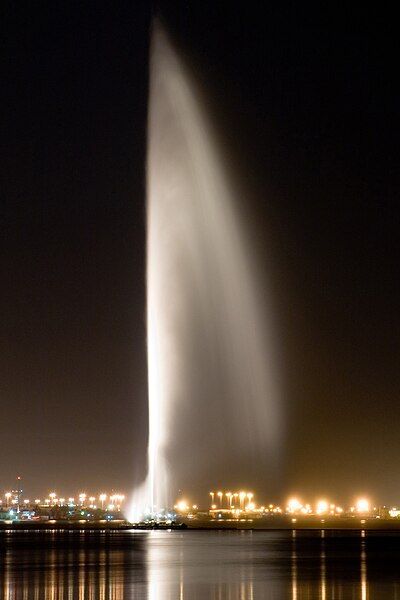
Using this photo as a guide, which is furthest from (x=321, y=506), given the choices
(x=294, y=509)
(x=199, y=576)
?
(x=199, y=576)

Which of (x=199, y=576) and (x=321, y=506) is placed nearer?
(x=199, y=576)

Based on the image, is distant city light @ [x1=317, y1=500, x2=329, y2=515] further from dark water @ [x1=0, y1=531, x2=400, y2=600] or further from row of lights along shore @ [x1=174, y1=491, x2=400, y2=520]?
dark water @ [x1=0, y1=531, x2=400, y2=600]

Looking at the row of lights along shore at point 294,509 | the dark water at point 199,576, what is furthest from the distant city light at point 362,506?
the dark water at point 199,576

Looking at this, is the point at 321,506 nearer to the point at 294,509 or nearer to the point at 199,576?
the point at 294,509

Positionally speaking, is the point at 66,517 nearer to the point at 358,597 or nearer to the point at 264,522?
the point at 264,522

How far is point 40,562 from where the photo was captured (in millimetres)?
43344

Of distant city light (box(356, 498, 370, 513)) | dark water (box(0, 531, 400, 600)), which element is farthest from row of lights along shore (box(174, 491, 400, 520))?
dark water (box(0, 531, 400, 600))

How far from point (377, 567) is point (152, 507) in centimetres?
4929

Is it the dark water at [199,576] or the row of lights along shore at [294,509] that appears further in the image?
the row of lights along shore at [294,509]

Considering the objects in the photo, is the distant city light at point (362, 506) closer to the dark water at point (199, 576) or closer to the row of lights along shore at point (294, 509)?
the row of lights along shore at point (294, 509)

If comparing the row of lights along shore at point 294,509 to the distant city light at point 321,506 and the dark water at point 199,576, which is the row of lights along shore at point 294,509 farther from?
the dark water at point 199,576

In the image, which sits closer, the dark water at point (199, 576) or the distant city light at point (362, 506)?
the dark water at point (199, 576)

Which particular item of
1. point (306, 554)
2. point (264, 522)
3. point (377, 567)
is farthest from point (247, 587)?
point (264, 522)

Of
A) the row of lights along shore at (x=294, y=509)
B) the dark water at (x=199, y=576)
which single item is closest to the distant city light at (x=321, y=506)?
the row of lights along shore at (x=294, y=509)
